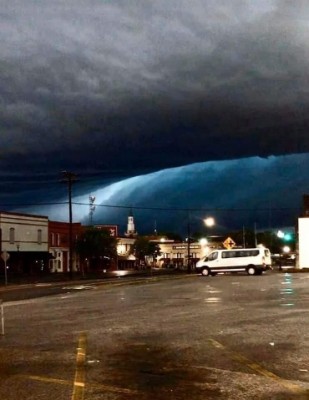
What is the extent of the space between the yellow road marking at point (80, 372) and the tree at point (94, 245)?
75127 mm

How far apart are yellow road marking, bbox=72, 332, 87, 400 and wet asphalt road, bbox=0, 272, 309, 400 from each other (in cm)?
1

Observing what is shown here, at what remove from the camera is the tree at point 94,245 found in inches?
3499

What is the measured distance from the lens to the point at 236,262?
5238 cm

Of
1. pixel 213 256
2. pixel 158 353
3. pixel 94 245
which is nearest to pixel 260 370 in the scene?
pixel 158 353

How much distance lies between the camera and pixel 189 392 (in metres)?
8.42

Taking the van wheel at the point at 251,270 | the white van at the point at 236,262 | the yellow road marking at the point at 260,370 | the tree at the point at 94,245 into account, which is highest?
the tree at the point at 94,245

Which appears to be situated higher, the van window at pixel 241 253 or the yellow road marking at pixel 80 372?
the van window at pixel 241 253

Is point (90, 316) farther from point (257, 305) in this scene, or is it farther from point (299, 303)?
point (299, 303)

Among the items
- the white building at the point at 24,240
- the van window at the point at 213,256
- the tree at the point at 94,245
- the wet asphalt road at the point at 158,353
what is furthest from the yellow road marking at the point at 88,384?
the tree at the point at 94,245

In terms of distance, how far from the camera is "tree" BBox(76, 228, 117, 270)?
8888 centimetres

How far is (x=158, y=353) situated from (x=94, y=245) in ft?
255

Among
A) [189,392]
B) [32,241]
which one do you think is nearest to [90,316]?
[189,392]

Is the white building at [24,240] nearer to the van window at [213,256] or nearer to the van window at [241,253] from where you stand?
the van window at [213,256]

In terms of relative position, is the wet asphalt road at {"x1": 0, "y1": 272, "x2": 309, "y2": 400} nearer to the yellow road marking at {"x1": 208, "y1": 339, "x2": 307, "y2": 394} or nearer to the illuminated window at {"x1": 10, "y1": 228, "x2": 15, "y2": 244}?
the yellow road marking at {"x1": 208, "y1": 339, "x2": 307, "y2": 394}
